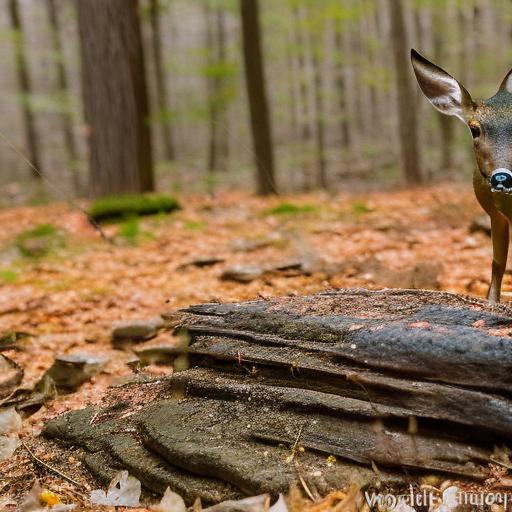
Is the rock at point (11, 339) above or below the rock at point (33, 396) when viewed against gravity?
above

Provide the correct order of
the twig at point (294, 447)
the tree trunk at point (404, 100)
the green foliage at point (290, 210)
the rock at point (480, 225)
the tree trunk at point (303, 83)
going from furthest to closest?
the tree trunk at point (303, 83), the tree trunk at point (404, 100), the green foliage at point (290, 210), the rock at point (480, 225), the twig at point (294, 447)

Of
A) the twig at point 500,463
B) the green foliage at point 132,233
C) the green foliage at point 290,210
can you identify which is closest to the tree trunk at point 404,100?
the green foliage at point 290,210

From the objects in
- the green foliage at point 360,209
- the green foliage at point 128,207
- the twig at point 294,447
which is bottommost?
the twig at point 294,447

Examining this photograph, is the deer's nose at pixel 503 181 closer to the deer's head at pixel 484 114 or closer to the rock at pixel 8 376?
the deer's head at pixel 484 114

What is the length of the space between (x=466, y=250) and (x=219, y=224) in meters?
3.96

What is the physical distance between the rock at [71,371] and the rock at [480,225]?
4716 mm

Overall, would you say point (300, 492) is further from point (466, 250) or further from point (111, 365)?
point (466, 250)

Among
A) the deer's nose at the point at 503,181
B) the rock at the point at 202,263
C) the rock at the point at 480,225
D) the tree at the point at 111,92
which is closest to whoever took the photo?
the deer's nose at the point at 503,181

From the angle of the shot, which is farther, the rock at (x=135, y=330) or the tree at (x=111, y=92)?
the tree at (x=111, y=92)

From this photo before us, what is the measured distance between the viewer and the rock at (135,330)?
4719 mm

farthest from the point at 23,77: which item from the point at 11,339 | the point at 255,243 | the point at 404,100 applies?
the point at 11,339

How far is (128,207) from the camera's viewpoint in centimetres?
901

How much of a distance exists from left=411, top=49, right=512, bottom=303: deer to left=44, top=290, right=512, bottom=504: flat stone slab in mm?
659

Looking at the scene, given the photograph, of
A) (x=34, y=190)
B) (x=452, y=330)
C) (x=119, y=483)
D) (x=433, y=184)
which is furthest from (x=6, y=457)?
(x=34, y=190)
